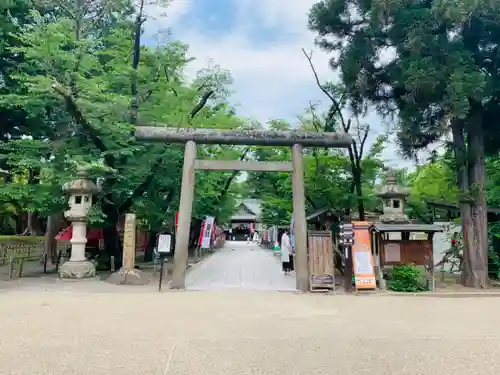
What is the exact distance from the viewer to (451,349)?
19.4ft

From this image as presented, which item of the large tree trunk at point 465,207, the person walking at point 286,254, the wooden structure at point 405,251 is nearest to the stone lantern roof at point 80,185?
the person walking at point 286,254

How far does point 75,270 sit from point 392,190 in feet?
38.6

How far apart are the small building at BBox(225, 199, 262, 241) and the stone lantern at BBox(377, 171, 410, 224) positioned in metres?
37.1

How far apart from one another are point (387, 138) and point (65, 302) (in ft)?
42.4

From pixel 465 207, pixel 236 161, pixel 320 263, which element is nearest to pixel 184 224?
pixel 236 161

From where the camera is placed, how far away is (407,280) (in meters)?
12.1

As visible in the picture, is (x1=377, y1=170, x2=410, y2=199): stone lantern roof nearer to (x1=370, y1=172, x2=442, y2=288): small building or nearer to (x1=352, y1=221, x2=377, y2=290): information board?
(x1=370, y1=172, x2=442, y2=288): small building

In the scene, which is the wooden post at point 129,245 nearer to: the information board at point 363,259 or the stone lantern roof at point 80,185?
the stone lantern roof at point 80,185

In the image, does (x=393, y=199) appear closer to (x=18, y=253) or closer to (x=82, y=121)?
(x=82, y=121)

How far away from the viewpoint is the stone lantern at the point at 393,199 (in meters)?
15.8

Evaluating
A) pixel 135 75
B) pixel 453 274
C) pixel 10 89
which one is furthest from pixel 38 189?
pixel 453 274

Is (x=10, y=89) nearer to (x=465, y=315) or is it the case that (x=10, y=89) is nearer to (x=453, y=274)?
(x=465, y=315)

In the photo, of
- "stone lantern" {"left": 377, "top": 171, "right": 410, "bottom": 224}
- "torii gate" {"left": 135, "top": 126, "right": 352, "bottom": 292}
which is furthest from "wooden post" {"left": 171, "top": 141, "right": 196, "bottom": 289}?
"stone lantern" {"left": 377, "top": 171, "right": 410, "bottom": 224}

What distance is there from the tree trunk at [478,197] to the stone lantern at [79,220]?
12.8m
